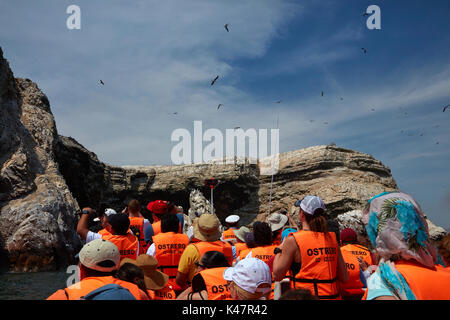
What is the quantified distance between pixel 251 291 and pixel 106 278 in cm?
116

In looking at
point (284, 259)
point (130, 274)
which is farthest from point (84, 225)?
point (284, 259)

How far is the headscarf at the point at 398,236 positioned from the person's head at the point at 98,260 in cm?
197

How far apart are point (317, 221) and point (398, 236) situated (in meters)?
1.59

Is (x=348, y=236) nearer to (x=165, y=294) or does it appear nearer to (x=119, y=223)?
(x=165, y=294)

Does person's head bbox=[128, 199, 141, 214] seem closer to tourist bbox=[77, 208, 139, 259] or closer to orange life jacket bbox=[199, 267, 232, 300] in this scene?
tourist bbox=[77, 208, 139, 259]

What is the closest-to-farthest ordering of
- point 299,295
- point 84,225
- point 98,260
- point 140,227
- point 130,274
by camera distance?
point 299,295
point 98,260
point 130,274
point 84,225
point 140,227

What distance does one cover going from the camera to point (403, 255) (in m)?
1.99

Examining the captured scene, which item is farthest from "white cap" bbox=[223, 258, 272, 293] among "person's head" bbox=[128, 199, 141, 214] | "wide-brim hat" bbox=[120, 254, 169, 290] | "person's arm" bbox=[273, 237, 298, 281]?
"person's head" bbox=[128, 199, 141, 214]

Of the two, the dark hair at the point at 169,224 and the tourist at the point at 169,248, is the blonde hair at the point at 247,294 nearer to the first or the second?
the tourist at the point at 169,248

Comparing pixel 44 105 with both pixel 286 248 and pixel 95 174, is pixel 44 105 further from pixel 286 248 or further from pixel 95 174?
pixel 286 248

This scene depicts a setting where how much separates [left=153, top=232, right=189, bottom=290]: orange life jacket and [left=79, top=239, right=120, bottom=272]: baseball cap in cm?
217

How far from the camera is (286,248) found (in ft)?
11.4

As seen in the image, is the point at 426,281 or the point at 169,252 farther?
the point at 169,252

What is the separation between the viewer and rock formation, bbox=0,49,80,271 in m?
11.8
